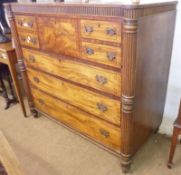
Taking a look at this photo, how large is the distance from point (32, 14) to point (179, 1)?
1.12 m

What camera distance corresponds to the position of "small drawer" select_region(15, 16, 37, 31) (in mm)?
1624

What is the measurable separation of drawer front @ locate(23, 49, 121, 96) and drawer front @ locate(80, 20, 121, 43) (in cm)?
21

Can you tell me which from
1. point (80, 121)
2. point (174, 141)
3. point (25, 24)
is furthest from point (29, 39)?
Result: point (174, 141)

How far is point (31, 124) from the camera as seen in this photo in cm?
219

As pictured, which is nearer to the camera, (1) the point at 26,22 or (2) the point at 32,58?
(1) the point at 26,22

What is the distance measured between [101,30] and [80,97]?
0.58m

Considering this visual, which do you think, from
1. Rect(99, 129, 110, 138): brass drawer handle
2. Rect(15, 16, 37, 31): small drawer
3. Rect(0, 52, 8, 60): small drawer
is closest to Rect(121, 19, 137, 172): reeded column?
Rect(99, 129, 110, 138): brass drawer handle

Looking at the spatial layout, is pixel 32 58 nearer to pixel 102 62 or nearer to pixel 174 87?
pixel 102 62

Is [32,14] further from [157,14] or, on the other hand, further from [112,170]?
[112,170]

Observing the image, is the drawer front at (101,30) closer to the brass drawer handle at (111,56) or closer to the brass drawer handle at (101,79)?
the brass drawer handle at (111,56)

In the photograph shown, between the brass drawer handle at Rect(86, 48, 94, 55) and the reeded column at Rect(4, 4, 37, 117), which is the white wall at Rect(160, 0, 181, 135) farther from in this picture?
the reeded column at Rect(4, 4, 37, 117)

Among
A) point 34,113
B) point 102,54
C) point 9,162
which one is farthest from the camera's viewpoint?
point 34,113

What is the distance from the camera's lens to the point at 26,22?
1.69m

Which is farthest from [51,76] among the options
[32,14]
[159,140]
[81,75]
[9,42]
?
[159,140]
